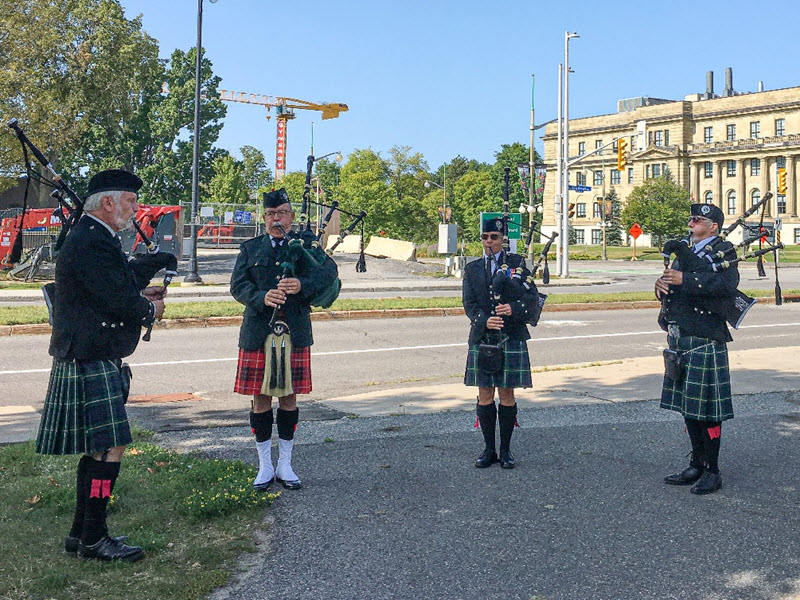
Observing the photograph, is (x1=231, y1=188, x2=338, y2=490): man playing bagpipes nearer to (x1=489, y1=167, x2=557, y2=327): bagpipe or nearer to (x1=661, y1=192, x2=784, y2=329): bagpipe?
(x1=489, y1=167, x2=557, y2=327): bagpipe

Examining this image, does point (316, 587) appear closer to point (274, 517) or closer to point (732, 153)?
point (274, 517)

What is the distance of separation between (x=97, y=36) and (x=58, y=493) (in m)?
45.8

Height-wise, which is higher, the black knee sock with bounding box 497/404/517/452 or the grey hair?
the grey hair

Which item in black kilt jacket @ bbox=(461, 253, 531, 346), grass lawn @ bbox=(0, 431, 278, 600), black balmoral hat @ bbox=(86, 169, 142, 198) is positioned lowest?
grass lawn @ bbox=(0, 431, 278, 600)

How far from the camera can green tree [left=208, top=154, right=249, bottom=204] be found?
68.2 meters

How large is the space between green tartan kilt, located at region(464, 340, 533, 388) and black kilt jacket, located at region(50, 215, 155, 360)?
2805 millimetres

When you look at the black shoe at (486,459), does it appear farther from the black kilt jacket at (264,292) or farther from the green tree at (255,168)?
the green tree at (255,168)

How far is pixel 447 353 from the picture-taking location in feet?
44.4

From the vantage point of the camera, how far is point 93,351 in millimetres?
4598

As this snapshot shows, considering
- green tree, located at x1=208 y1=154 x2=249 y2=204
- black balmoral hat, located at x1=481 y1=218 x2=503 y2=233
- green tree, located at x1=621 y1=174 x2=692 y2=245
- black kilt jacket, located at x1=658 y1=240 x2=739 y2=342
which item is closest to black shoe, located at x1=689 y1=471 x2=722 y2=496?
black kilt jacket, located at x1=658 y1=240 x2=739 y2=342

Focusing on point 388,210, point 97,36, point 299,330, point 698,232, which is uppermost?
point 97,36

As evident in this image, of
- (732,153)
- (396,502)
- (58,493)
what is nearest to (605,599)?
(396,502)

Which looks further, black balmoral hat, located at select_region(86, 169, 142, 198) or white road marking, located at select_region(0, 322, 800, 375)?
white road marking, located at select_region(0, 322, 800, 375)

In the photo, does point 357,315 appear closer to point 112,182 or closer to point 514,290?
point 514,290
